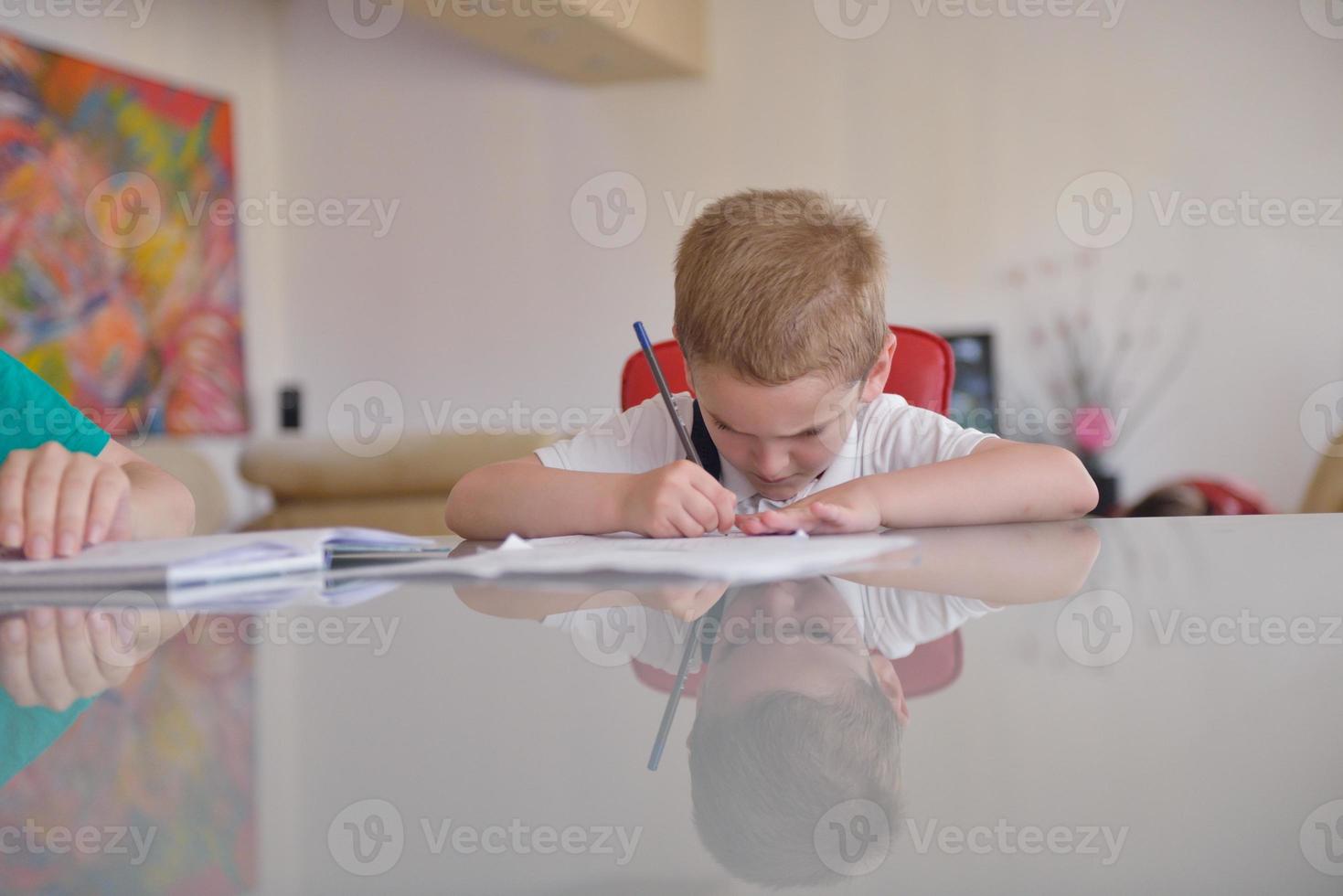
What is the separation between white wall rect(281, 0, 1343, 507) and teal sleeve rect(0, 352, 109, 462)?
3596 millimetres

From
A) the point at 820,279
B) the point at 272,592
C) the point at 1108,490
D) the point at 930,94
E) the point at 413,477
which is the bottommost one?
the point at 1108,490

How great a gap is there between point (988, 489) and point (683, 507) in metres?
0.28

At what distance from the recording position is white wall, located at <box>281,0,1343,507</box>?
4090mm

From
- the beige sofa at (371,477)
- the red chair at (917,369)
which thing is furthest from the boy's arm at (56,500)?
the beige sofa at (371,477)

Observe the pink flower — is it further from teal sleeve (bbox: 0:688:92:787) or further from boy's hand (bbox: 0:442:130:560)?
teal sleeve (bbox: 0:688:92:787)

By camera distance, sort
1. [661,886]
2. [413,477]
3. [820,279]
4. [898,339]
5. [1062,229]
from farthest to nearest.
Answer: [1062,229], [413,477], [898,339], [820,279], [661,886]

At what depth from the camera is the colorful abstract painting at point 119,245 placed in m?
4.06

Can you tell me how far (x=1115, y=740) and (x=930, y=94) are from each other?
4391 millimetres

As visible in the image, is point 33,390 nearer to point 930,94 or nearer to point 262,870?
point 262,870

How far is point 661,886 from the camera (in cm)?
21

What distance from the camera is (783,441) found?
1137 mm

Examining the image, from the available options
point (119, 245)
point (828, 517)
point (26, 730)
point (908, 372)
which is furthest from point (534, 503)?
point (119, 245)

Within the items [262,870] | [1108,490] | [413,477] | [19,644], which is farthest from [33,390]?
[1108,490]

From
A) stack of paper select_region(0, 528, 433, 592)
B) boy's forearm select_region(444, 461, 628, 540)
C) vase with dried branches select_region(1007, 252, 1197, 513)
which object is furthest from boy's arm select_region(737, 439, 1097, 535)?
vase with dried branches select_region(1007, 252, 1197, 513)
